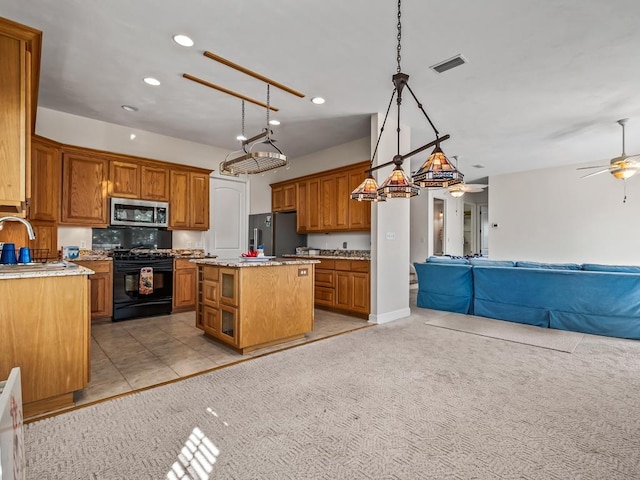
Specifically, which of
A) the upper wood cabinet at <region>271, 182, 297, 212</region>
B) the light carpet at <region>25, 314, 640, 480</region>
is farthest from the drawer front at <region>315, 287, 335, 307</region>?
the light carpet at <region>25, 314, 640, 480</region>

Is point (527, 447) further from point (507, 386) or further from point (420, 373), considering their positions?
point (420, 373)

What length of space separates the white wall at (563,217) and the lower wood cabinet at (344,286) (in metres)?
5.16

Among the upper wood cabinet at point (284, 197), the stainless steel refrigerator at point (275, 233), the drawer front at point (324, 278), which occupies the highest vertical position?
the upper wood cabinet at point (284, 197)

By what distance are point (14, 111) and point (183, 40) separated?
1.36 meters

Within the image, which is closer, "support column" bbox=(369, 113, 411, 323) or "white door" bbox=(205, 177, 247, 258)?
"support column" bbox=(369, 113, 411, 323)

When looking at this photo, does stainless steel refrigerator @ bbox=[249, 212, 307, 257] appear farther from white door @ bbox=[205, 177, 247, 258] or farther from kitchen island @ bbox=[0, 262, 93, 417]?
kitchen island @ bbox=[0, 262, 93, 417]

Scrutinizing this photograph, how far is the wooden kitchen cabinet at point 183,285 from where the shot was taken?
4934mm

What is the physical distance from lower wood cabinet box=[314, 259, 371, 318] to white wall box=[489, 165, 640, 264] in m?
5.16

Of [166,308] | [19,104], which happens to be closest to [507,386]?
[19,104]

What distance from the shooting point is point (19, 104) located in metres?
2.09

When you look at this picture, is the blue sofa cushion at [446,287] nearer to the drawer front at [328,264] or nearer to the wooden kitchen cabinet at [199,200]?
the drawer front at [328,264]

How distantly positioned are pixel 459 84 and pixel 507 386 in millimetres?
2990

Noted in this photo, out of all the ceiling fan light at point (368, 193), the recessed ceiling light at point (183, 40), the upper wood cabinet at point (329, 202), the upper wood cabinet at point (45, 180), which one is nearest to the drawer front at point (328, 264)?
the upper wood cabinet at point (329, 202)

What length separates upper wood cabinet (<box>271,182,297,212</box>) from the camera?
6258 mm
